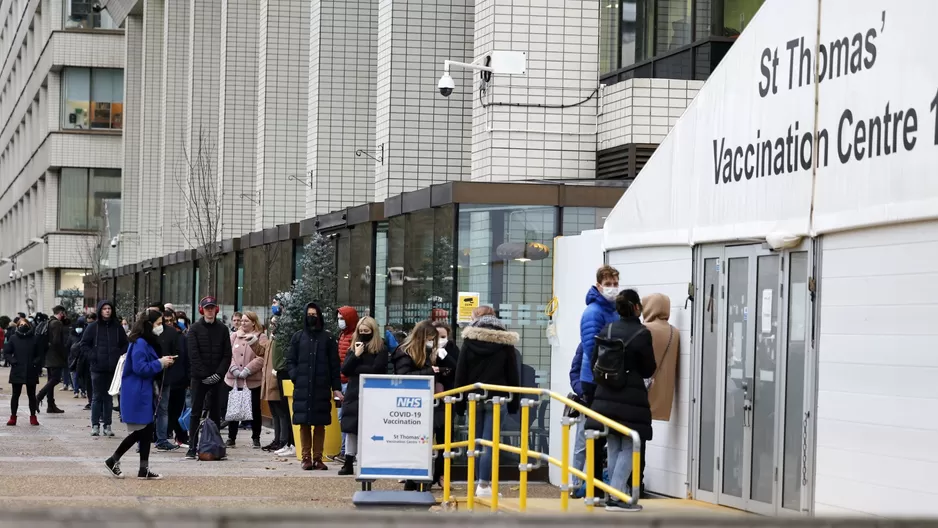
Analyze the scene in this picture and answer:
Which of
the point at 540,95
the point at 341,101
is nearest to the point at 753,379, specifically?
the point at 540,95

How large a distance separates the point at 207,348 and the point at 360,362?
3716 millimetres

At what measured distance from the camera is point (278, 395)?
18031mm

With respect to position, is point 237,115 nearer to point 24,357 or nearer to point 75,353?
point 75,353

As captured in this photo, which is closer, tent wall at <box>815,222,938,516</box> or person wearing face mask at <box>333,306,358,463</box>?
tent wall at <box>815,222,938,516</box>

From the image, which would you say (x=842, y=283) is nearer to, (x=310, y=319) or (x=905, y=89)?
(x=905, y=89)

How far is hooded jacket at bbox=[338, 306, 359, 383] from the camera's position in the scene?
51.9 ft

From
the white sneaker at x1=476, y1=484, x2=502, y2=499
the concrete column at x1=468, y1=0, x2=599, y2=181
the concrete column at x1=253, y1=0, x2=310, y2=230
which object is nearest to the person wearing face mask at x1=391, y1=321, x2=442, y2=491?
the white sneaker at x1=476, y1=484, x2=502, y2=499

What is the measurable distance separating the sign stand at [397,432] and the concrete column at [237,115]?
1915 centimetres

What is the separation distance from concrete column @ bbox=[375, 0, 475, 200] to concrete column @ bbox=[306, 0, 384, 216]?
3.68 m

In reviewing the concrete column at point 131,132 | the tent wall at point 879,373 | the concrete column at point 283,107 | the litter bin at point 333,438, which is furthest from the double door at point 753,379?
the concrete column at point 131,132

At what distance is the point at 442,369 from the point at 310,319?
2088 mm

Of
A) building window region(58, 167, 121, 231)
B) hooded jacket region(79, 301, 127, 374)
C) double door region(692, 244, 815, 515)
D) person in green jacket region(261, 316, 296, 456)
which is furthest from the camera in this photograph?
building window region(58, 167, 121, 231)

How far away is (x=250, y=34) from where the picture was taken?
32.1m

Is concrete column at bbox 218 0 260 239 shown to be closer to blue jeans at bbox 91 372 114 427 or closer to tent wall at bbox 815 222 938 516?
blue jeans at bbox 91 372 114 427
